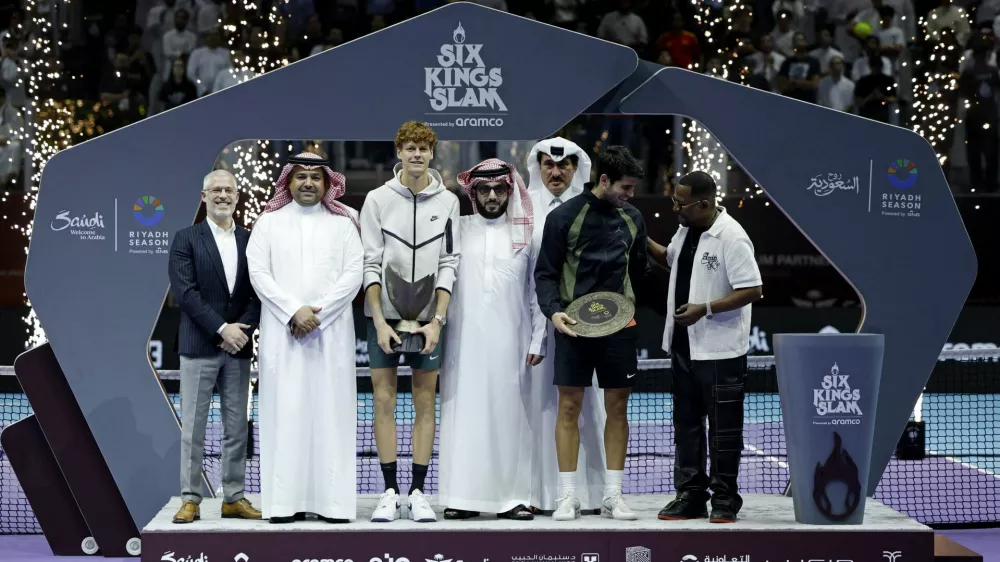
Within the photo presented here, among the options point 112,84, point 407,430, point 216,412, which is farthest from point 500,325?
point 112,84

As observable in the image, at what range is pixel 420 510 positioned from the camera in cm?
682

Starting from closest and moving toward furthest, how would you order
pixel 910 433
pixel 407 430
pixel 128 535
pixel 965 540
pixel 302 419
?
pixel 302 419 < pixel 128 535 < pixel 965 540 < pixel 910 433 < pixel 407 430

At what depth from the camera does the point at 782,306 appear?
1511cm

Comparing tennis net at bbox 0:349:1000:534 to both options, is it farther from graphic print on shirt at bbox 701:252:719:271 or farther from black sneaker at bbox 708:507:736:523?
graphic print on shirt at bbox 701:252:719:271

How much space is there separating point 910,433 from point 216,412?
24.7ft

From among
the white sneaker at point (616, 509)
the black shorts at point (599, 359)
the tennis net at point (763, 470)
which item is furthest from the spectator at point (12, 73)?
the white sneaker at point (616, 509)

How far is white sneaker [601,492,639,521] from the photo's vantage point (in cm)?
693

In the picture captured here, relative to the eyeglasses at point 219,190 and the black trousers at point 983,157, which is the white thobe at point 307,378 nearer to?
the eyeglasses at point 219,190

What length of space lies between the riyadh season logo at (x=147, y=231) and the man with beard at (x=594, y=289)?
2.56 metres

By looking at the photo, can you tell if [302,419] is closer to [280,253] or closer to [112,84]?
[280,253]

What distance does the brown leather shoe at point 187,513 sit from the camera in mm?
6754

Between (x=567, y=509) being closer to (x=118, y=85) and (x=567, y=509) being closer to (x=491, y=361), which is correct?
(x=491, y=361)

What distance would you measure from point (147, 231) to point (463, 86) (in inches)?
89.0

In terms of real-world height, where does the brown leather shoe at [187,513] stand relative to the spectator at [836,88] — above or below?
below
